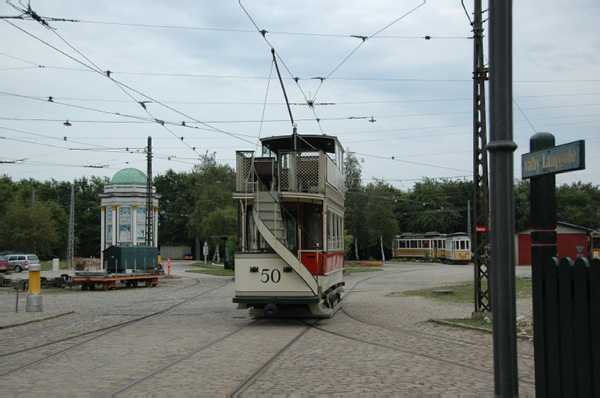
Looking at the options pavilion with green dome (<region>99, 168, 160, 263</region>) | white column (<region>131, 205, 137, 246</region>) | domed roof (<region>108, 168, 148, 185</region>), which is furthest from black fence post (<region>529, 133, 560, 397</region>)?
domed roof (<region>108, 168, 148, 185</region>)

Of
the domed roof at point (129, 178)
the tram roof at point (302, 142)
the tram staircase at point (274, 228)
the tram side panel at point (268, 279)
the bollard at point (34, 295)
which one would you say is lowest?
the bollard at point (34, 295)

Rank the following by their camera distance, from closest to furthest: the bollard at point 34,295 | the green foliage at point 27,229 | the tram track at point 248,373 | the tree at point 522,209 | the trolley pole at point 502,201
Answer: the trolley pole at point 502,201
the tram track at point 248,373
the bollard at point 34,295
the green foliage at point 27,229
the tree at point 522,209

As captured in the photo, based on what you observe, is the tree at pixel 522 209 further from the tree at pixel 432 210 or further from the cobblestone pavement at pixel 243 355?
the cobblestone pavement at pixel 243 355

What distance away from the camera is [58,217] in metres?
82.1

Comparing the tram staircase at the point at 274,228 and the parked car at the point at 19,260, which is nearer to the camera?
the tram staircase at the point at 274,228

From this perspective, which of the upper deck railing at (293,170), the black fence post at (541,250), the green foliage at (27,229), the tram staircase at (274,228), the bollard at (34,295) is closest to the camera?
the black fence post at (541,250)

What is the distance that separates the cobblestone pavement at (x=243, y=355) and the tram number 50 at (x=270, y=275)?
1.15 m

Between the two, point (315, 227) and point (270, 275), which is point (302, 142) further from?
point (270, 275)

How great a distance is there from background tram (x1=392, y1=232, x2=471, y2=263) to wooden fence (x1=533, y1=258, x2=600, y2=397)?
57607mm

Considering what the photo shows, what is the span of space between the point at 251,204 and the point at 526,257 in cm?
4548

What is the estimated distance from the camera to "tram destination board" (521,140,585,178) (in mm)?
4754

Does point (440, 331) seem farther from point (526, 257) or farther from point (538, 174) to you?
point (526, 257)

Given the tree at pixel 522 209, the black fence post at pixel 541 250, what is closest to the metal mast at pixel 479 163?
the black fence post at pixel 541 250

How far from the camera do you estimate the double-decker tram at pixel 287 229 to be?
14055 mm
